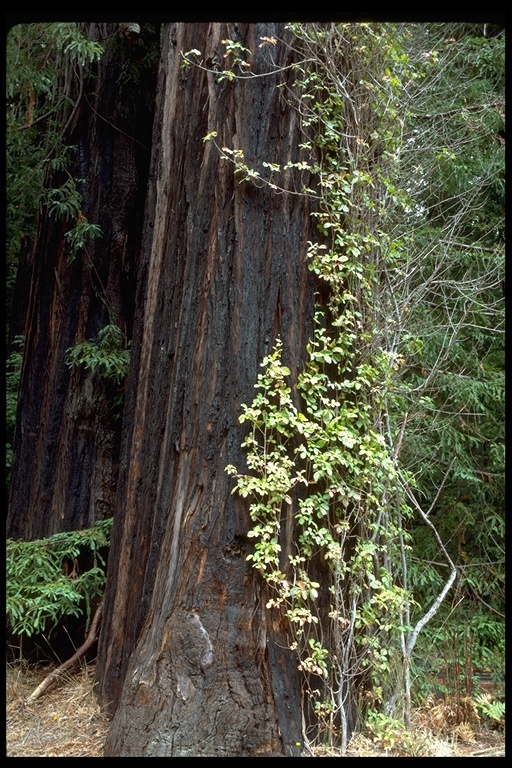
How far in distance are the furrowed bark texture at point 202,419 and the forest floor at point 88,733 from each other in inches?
9.9

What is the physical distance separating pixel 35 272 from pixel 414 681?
4.83 metres

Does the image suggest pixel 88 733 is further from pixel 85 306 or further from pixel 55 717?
pixel 85 306

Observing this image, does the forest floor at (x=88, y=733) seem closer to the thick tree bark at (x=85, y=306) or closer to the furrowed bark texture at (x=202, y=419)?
the furrowed bark texture at (x=202, y=419)

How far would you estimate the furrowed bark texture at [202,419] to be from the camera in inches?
141

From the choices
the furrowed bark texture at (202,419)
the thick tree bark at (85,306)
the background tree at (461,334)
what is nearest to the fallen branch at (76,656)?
the furrowed bark texture at (202,419)

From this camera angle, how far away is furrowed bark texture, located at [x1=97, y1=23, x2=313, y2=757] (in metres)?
3.58

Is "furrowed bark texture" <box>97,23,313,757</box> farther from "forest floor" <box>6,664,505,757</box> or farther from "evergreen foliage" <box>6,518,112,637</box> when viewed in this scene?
"evergreen foliage" <box>6,518,112,637</box>

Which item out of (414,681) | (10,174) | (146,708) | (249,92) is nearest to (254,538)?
(146,708)

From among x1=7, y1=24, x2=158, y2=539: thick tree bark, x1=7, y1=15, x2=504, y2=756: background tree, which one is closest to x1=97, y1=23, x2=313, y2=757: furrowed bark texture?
x1=7, y1=15, x2=504, y2=756: background tree

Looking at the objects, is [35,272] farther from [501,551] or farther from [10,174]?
[501,551]

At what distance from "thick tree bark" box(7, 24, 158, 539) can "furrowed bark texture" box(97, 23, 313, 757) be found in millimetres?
1266

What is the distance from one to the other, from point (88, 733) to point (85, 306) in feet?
11.6

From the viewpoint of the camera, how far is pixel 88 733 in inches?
164

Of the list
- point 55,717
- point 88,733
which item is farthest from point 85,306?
point 88,733
